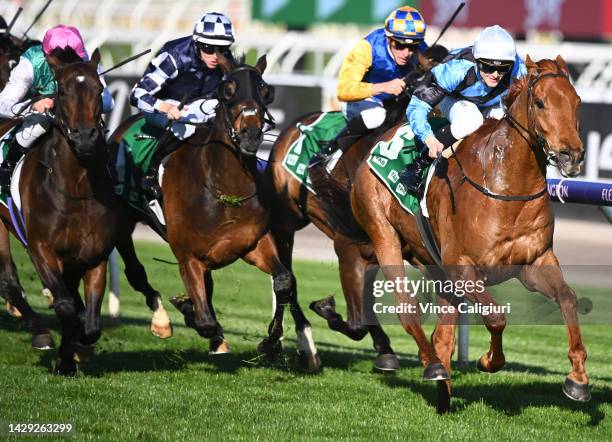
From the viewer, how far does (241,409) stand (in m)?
6.81

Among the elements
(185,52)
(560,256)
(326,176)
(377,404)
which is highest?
(185,52)

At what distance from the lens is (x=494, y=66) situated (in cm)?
677

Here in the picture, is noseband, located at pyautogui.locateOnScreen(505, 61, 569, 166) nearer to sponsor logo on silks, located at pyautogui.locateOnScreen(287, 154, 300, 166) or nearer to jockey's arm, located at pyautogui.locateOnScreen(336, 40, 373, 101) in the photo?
jockey's arm, located at pyautogui.locateOnScreen(336, 40, 373, 101)

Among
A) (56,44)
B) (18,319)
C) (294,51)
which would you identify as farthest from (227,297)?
(294,51)

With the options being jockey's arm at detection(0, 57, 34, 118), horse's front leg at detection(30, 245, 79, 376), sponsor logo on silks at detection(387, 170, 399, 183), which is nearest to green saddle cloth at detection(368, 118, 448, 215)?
sponsor logo on silks at detection(387, 170, 399, 183)

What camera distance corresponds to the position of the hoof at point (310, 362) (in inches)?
329

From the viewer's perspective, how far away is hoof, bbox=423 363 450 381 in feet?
21.8

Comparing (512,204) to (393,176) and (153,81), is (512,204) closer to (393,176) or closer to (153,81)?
(393,176)

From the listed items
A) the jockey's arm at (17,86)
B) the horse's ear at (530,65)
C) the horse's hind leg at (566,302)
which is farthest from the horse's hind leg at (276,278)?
the horse's ear at (530,65)

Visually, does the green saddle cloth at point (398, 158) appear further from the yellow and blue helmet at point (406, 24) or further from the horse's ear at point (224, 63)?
the horse's ear at point (224, 63)

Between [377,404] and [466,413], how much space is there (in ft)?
1.89

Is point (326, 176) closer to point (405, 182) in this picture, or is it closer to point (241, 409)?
point (405, 182)

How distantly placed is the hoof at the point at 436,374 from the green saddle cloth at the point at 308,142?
97.1 inches

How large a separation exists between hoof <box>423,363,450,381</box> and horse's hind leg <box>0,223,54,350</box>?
9.23 feet
